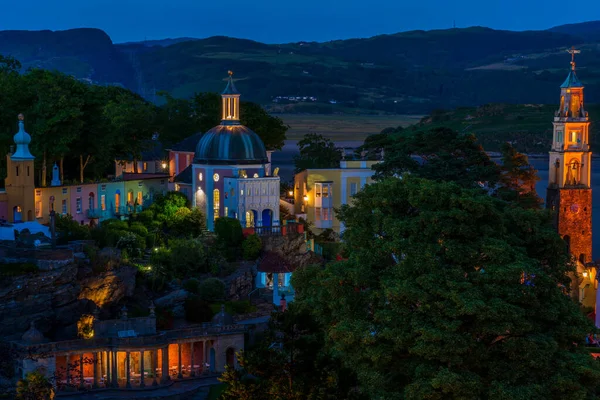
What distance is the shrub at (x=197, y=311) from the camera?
6000 cm

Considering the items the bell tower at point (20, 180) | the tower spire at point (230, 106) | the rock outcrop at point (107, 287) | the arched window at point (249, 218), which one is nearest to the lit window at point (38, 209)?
the bell tower at point (20, 180)

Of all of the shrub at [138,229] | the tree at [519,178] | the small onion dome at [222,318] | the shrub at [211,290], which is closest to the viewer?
the small onion dome at [222,318]

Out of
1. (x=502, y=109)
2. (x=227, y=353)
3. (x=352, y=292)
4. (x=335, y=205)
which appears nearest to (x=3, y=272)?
(x=227, y=353)

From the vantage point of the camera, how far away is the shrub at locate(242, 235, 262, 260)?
2790 inches

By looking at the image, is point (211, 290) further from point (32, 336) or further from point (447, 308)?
point (447, 308)

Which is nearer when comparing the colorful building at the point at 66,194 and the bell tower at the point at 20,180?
the bell tower at the point at 20,180

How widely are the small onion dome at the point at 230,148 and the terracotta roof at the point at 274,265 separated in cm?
904

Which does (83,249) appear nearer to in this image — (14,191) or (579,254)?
(14,191)

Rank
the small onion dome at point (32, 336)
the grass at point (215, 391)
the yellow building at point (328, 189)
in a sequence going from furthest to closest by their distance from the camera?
the yellow building at point (328, 189) → the grass at point (215, 391) → the small onion dome at point (32, 336)

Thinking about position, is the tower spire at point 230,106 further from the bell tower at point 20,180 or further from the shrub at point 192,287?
the shrub at point 192,287

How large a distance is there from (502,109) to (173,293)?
135 meters

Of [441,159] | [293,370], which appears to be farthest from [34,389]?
[441,159]

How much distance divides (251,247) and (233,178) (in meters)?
7.41

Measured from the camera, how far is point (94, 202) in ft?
241
